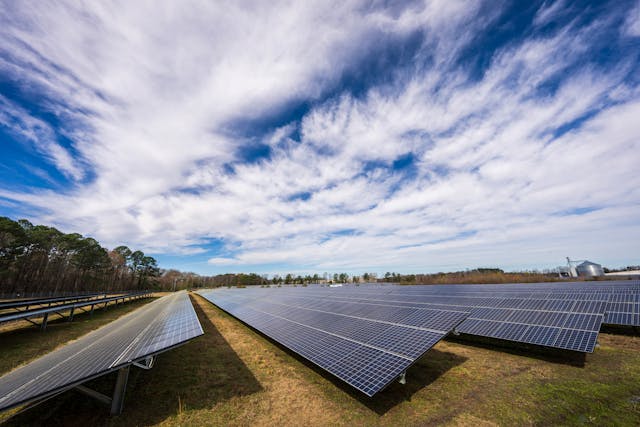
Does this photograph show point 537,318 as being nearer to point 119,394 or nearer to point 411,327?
point 411,327

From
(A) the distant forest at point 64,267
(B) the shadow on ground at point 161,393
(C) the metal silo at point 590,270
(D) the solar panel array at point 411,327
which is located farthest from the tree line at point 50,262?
(C) the metal silo at point 590,270

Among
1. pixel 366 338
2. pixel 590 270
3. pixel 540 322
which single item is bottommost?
pixel 540 322

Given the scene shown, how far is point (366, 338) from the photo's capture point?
832 centimetres

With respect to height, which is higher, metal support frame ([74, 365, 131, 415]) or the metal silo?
the metal silo

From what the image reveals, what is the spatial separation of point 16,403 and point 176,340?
109 inches

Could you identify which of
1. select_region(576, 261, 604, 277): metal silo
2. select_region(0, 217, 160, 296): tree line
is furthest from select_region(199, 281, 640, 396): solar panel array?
select_region(0, 217, 160, 296): tree line

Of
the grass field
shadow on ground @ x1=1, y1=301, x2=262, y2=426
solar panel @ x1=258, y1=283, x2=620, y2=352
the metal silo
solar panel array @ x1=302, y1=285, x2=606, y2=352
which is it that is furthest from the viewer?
the metal silo

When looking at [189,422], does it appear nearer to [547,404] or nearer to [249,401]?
[249,401]

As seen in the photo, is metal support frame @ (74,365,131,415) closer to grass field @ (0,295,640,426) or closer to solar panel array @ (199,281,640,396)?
grass field @ (0,295,640,426)

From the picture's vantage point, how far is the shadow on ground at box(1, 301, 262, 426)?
612cm

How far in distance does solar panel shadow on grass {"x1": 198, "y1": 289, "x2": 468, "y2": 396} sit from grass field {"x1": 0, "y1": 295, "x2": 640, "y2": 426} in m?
1.06

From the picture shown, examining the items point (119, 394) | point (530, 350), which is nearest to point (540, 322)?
point (530, 350)

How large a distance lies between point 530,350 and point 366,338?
326 inches

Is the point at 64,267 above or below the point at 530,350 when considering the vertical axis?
above
